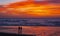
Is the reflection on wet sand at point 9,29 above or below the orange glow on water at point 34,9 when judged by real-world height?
below

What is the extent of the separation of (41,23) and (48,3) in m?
0.28

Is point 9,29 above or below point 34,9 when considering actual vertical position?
below

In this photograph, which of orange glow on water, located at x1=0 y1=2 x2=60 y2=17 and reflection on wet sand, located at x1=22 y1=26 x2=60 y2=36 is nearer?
reflection on wet sand, located at x1=22 y1=26 x2=60 y2=36

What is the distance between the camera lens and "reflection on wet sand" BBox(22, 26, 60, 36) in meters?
1.53

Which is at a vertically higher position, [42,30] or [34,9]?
[34,9]

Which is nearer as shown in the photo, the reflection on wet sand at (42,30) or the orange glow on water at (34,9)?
the reflection on wet sand at (42,30)

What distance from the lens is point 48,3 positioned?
66.6 inches

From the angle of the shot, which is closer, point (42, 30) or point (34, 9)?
point (42, 30)

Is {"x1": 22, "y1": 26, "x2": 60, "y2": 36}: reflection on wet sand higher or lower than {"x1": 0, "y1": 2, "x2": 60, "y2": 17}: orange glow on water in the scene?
lower

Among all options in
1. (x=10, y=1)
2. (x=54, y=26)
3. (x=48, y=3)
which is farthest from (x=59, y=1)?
(x=10, y=1)

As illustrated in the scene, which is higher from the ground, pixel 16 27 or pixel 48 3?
pixel 48 3

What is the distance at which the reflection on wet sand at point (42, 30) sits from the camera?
1.53 m

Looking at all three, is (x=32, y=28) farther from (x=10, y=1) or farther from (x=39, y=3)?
(x=10, y=1)

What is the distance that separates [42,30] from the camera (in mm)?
1551
